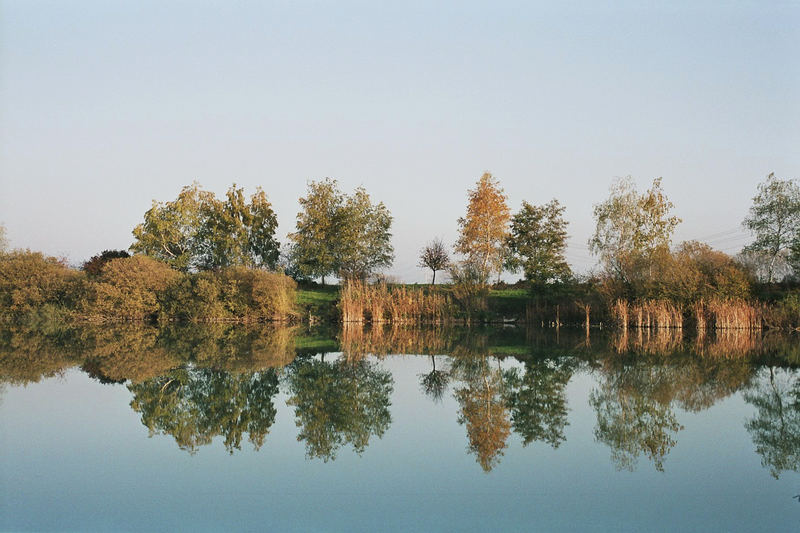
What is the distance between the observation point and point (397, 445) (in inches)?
307

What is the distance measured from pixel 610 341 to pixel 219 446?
17.5m

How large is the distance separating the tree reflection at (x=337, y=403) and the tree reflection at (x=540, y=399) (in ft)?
6.03

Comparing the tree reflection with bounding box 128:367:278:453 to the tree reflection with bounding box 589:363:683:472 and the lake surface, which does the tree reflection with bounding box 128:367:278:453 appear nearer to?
the lake surface

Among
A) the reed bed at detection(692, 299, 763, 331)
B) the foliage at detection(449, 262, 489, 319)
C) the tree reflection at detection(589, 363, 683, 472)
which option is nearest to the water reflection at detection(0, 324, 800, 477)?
the tree reflection at detection(589, 363, 683, 472)

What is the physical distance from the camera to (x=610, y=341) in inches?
889

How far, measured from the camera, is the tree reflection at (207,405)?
816cm

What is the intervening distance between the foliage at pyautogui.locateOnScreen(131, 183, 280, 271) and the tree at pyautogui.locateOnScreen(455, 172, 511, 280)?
45.9 feet

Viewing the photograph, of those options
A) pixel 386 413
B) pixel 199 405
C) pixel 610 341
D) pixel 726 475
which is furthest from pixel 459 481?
pixel 610 341

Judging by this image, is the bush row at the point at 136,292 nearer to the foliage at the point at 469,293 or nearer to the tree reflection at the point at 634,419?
the foliage at the point at 469,293

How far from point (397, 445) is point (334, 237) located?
37.5 meters

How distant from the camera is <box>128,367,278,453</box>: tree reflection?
26.8ft

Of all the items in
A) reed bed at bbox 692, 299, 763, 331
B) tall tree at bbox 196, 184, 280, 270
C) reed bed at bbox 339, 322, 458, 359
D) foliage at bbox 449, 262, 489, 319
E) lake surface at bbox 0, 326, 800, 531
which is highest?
tall tree at bbox 196, 184, 280, 270

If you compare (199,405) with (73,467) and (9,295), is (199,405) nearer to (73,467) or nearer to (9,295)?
(73,467)

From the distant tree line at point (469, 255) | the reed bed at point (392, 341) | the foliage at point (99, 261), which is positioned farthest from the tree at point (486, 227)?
the foliage at point (99, 261)
